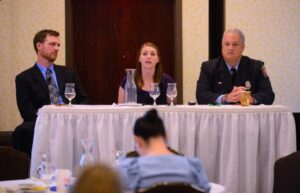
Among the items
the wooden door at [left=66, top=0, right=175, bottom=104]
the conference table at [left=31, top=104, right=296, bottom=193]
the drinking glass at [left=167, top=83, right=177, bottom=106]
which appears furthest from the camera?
the wooden door at [left=66, top=0, right=175, bottom=104]

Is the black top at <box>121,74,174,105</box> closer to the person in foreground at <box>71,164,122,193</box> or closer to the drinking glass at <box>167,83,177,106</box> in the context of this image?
the drinking glass at <box>167,83,177,106</box>

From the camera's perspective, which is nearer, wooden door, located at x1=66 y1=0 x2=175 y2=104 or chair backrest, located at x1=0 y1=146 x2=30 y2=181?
chair backrest, located at x1=0 y1=146 x2=30 y2=181

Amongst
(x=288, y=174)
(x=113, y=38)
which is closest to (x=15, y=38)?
(x=113, y=38)

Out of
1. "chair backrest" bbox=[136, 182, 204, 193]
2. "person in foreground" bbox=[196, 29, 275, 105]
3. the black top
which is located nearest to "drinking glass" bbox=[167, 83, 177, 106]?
the black top

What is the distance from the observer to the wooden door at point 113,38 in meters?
7.96

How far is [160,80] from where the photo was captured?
17.9 feet

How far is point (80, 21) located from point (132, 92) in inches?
124

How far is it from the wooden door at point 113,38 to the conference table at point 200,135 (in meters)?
3.18

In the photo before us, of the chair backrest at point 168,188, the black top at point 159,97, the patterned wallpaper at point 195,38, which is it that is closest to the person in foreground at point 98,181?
the chair backrest at point 168,188

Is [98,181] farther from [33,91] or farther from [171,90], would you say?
[33,91]

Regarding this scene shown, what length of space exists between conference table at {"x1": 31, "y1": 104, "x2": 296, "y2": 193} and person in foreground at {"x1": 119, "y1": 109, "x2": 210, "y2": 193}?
6.99 ft

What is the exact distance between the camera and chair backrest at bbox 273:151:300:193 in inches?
141

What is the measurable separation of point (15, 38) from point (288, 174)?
4832mm

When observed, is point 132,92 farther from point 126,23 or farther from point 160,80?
point 126,23
